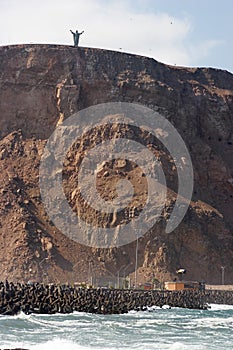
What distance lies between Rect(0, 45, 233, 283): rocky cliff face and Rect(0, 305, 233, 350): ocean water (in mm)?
29112

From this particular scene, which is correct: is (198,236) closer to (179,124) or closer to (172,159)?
(172,159)

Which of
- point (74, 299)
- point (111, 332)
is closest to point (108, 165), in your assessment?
point (74, 299)

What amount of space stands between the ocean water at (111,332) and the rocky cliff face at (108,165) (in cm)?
2911

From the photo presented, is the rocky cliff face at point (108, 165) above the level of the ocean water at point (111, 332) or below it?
above

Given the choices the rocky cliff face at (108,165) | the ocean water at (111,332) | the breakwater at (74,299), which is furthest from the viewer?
the rocky cliff face at (108,165)

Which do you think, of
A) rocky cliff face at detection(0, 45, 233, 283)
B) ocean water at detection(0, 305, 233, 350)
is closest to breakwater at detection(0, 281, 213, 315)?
ocean water at detection(0, 305, 233, 350)

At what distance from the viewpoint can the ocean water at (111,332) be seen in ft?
111

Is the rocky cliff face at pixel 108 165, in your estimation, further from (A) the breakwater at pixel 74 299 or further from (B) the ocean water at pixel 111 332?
(B) the ocean water at pixel 111 332

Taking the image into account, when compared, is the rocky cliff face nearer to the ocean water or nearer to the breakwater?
the breakwater

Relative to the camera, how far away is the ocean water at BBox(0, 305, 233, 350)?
33906 mm

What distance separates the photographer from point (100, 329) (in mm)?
41375

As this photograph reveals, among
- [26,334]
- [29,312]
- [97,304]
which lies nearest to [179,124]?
[97,304]

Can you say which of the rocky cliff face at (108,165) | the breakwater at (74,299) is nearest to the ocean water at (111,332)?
the breakwater at (74,299)

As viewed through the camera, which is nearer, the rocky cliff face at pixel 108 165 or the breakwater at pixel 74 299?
the breakwater at pixel 74 299
